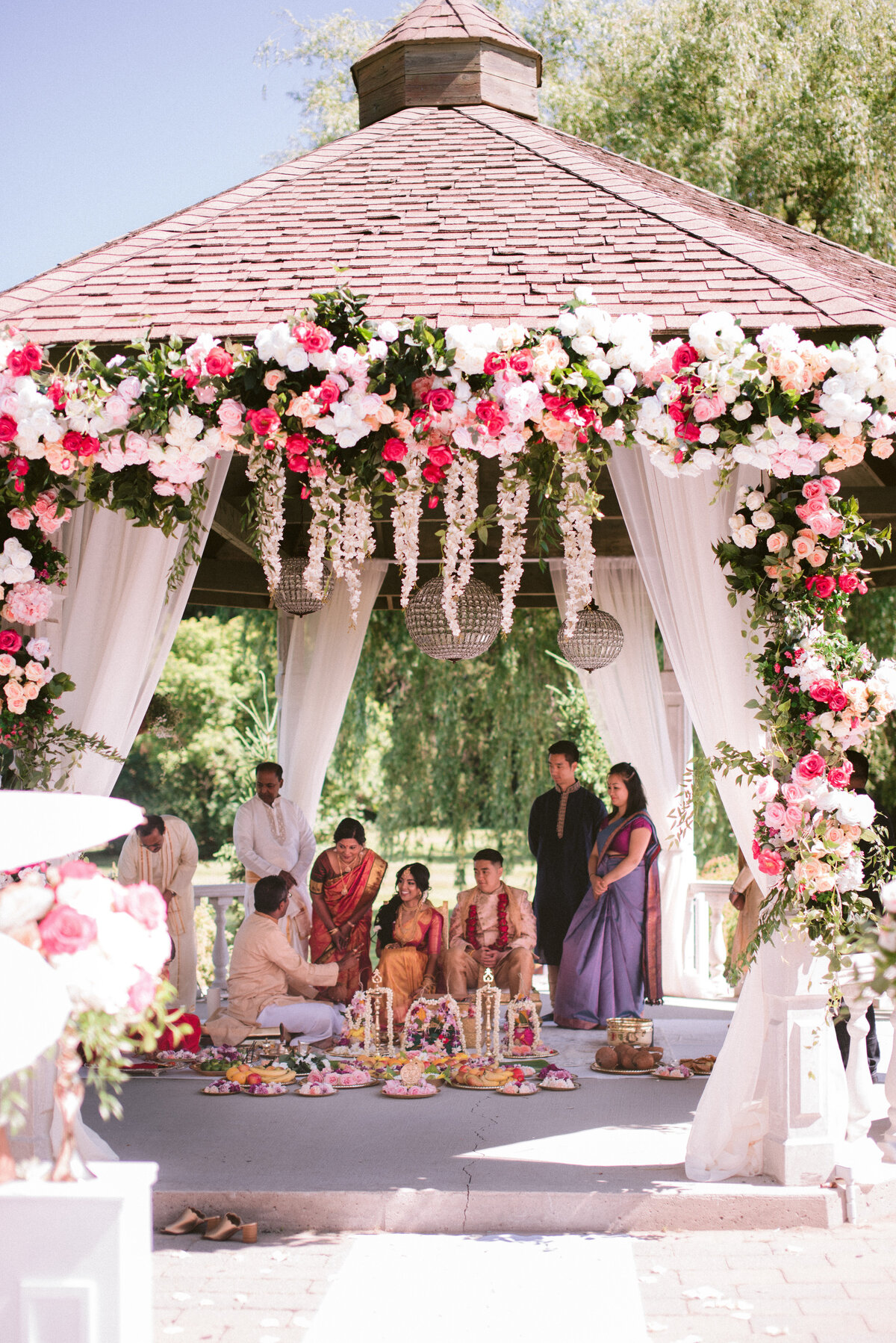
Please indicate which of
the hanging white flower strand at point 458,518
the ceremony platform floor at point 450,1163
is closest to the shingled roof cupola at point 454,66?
the hanging white flower strand at point 458,518

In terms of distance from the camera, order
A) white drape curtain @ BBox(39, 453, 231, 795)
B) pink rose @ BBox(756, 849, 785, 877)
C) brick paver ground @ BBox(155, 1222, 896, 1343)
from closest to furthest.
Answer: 1. brick paver ground @ BBox(155, 1222, 896, 1343)
2. pink rose @ BBox(756, 849, 785, 877)
3. white drape curtain @ BBox(39, 453, 231, 795)

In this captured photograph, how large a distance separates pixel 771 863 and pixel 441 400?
2219 mm

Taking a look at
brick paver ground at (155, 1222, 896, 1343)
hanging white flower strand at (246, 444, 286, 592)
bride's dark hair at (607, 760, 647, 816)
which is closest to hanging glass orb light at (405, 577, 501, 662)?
bride's dark hair at (607, 760, 647, 816)

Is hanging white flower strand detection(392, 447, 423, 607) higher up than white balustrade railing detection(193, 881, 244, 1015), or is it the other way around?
hanging white flower strand detection(392, 447, 423, 607)

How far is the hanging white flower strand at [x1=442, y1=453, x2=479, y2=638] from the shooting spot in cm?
507

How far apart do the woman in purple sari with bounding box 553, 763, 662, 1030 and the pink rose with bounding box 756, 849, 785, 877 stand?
3295mm

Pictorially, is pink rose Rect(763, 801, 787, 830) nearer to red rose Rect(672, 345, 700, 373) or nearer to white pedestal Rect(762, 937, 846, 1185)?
white pedestal Rect(762, 937, 846, 1185)

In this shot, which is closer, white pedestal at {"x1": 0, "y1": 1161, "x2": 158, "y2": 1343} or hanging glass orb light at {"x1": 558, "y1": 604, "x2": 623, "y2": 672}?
white pedestal at {"x1": 0, "y1": 1161, "x2": 158, "y2": 1343}

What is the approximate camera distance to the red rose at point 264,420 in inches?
187

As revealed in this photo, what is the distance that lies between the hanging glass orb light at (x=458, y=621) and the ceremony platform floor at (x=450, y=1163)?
2.67 m

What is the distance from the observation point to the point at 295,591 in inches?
325

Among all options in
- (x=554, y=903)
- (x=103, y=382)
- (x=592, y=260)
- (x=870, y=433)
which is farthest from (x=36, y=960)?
(x=554, y=903)

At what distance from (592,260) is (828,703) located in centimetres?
232

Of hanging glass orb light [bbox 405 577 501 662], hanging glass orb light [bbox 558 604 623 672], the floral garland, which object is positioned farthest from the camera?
hanging glass orb light [bbox 558 604 623 672]
